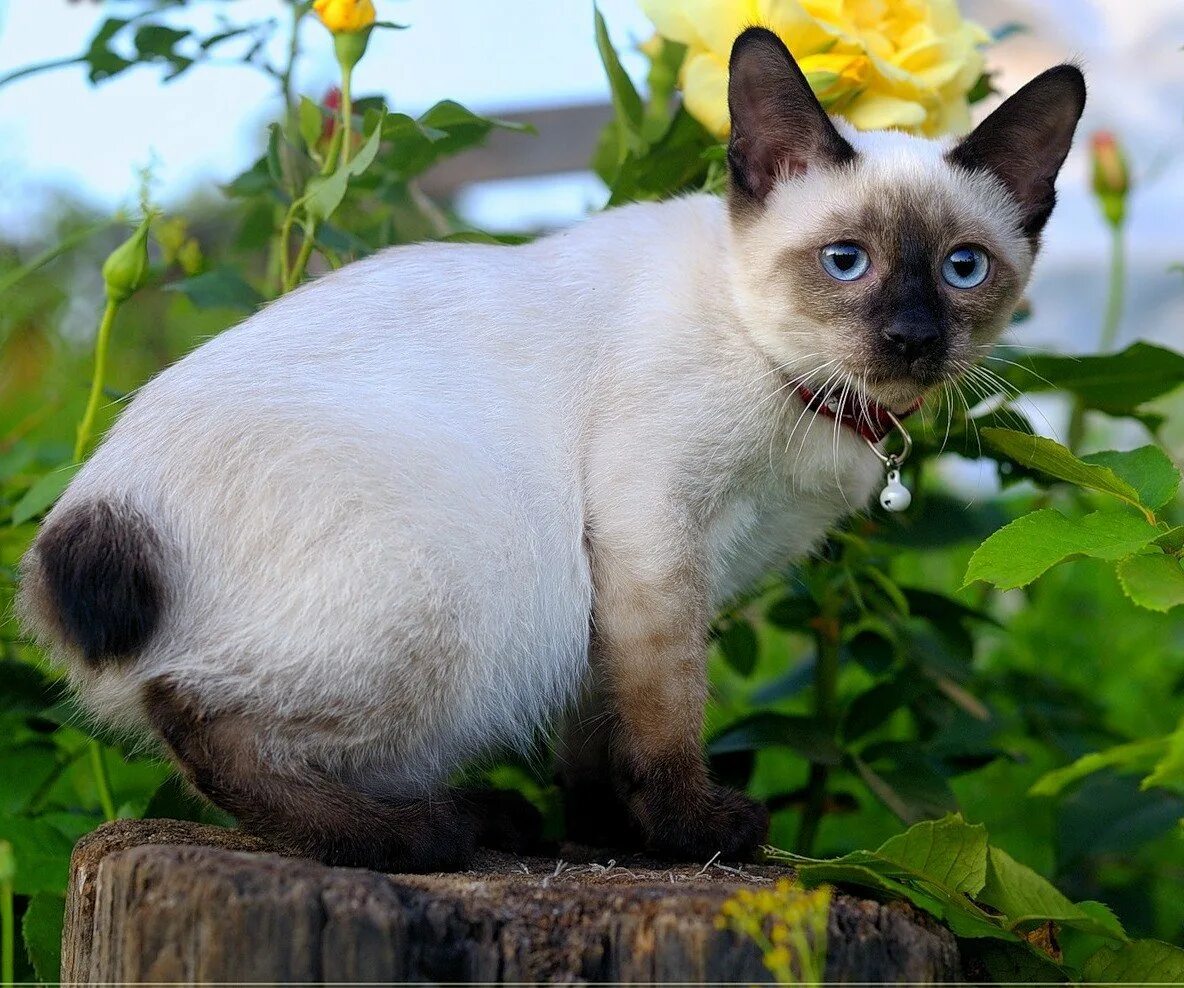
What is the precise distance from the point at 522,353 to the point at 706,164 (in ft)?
2.73

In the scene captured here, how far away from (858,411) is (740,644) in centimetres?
70

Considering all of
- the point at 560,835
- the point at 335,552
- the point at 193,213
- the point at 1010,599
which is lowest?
the point at 1010,599

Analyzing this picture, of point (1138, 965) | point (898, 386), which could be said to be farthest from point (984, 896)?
point (898, 386)

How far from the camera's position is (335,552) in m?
1.56

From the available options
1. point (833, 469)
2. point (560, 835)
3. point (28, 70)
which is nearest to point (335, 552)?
point (833, 469)

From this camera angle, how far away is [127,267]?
1975 mm

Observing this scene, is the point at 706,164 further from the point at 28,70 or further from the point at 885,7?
the point at 28,70

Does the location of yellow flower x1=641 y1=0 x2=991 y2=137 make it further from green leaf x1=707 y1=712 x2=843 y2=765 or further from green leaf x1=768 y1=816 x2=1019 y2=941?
green leaf x1=768 y1=816 x2=1019 y2=941

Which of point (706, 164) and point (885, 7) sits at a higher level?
point (885, 7)

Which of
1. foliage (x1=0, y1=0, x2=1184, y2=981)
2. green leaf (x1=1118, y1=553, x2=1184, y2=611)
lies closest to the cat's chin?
foliage (x1=0, y1=0, x2=1184, y2=981)

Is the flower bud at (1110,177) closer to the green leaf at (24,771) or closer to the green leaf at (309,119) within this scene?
the green leaf at (309,119)

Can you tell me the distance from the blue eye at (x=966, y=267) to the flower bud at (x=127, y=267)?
1252mm

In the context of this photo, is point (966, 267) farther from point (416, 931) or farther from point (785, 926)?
point (416, 931)

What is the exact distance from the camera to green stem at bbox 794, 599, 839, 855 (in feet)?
7.81
